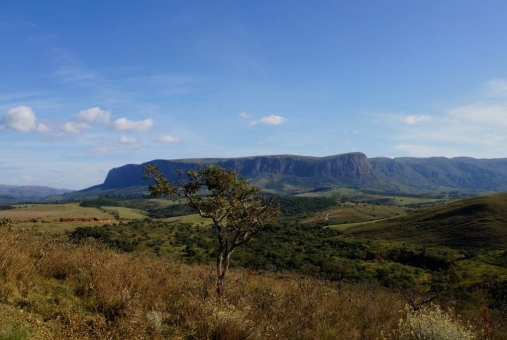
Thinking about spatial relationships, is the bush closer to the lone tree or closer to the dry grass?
the dry grass

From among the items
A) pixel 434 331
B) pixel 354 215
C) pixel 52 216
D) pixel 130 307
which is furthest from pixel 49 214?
pixel 434 331

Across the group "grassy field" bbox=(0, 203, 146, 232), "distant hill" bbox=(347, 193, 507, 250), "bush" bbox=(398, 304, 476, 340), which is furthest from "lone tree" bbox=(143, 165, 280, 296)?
"grassy field" bbox=(0, 203, 146, 232)

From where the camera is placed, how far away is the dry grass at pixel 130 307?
6.04 meters

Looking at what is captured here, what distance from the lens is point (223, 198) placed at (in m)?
13.2

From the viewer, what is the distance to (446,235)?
80750 mm

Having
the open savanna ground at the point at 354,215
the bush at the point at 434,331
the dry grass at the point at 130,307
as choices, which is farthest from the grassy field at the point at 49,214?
the bush at the point at 434,331

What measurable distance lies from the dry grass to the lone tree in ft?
9.99

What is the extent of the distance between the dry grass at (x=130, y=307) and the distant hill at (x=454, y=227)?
238ft

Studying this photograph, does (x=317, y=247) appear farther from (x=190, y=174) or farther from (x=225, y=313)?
(x=225, y=313)

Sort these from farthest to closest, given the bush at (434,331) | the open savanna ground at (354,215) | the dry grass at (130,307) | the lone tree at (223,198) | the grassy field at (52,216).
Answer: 1. the open savanna ground at (354,215)
2. the grassy field at (52,216)
3. the lone tree at (223,198)
4. the bush at (434,331)
5. the dry grass at (130,307)

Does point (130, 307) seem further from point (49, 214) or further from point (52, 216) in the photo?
point (49, 214)

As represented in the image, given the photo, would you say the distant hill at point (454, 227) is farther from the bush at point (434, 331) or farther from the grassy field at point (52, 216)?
the grassy field at point (52, 216)

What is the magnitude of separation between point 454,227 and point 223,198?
8734 centimetres

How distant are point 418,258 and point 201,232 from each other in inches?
2350
